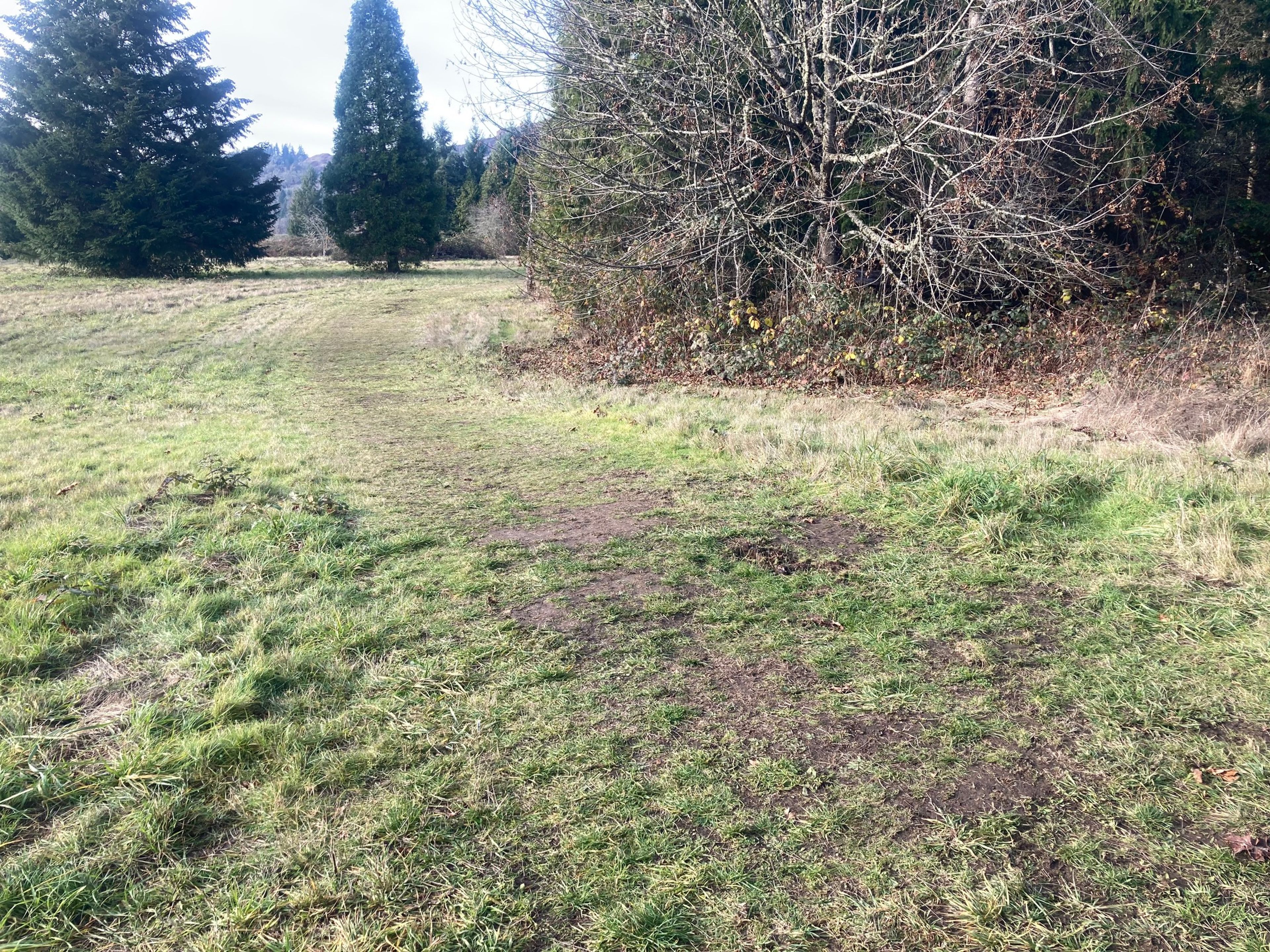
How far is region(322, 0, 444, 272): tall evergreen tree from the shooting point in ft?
114

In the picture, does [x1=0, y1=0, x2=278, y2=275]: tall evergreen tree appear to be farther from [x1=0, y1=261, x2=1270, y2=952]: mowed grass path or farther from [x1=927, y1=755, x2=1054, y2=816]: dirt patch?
[x1=927, y1=755, x2=1054, y2=816]: dirt patch

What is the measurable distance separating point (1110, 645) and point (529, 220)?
13803mm

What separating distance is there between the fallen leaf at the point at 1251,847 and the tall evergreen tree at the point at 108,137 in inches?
1389

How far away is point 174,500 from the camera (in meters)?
5.53

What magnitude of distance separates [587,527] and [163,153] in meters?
34.6

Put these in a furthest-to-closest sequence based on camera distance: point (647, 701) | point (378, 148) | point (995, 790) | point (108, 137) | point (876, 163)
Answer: point (378, 148), point (108, 137), point (876, 163), point (647, 701), point (995, 790)

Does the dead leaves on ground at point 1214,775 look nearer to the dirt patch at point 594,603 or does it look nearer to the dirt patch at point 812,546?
the dirt patch at point 812,546

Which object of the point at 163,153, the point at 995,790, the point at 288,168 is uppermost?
the point at 288,168

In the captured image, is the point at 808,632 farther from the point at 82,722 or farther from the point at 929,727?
the point at 82,722

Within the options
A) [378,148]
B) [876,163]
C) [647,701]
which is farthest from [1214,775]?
[378,148]

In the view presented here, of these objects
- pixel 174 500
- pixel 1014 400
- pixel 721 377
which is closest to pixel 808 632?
pixel 174 500

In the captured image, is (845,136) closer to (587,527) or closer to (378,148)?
(587,527)

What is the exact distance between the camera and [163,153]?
31000 millimetres

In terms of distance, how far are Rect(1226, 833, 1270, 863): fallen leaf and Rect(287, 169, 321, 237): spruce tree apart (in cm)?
5145
